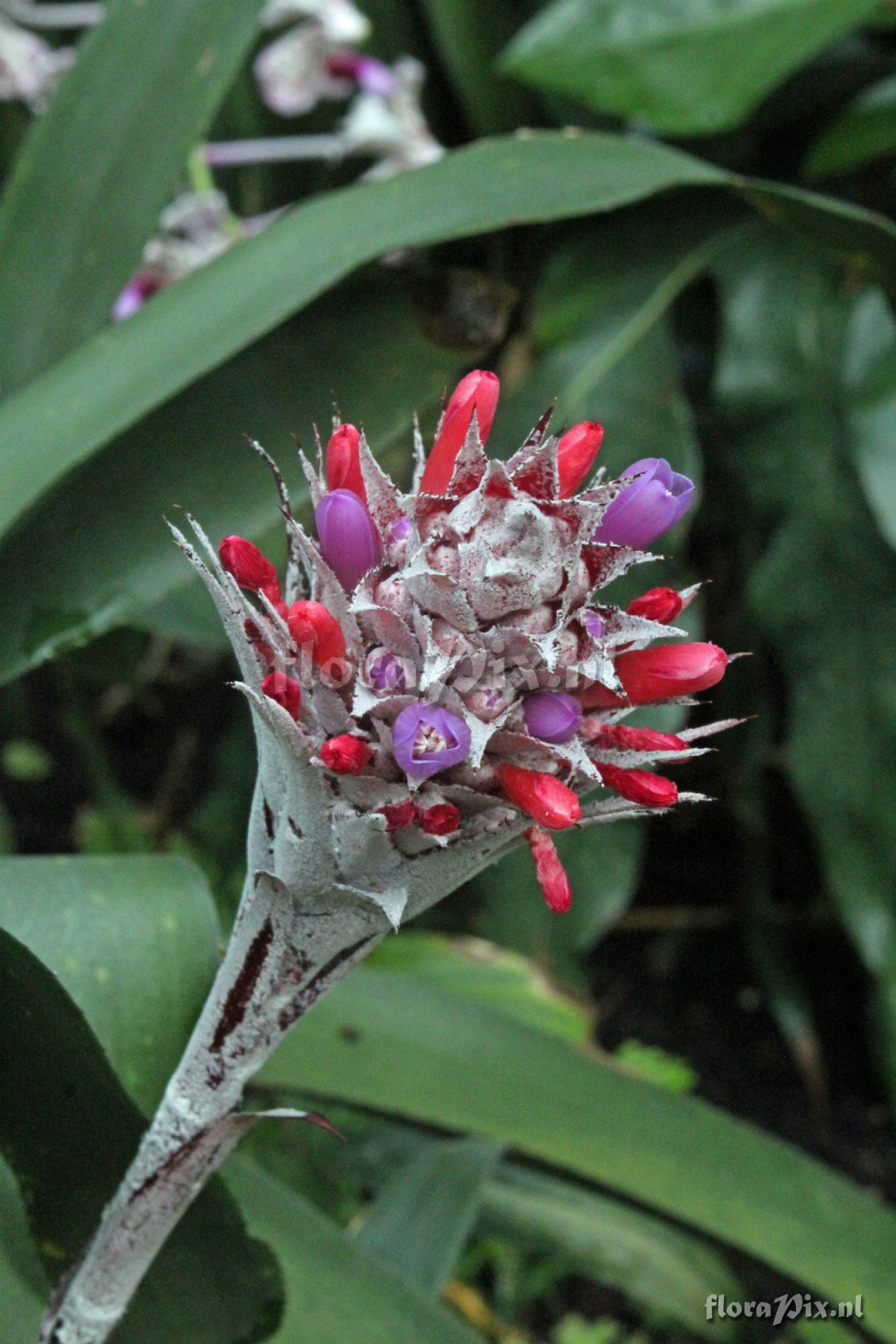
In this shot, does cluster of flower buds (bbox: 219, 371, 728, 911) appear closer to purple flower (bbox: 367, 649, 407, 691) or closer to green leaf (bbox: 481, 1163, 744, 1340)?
purple flower (bbox: 367, 649, 407, 691)

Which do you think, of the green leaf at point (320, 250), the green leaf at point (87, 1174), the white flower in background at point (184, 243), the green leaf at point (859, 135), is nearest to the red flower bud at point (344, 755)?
the green leaf at point (87, 1174)

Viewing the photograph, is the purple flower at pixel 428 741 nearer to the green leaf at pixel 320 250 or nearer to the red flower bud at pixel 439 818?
the red flower bud at pixel 439 818

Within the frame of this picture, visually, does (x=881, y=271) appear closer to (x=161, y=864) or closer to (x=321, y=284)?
(x=321, y=284)

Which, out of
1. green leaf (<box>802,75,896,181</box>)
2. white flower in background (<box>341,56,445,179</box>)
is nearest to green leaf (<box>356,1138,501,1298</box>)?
white flower in background (<box>341,56,445,179</box>)

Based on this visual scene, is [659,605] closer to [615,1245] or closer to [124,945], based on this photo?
[124,945]

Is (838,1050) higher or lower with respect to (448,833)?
lower

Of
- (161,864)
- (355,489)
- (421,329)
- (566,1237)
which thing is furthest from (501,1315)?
(355,489)

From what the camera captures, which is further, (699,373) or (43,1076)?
(699,373)
